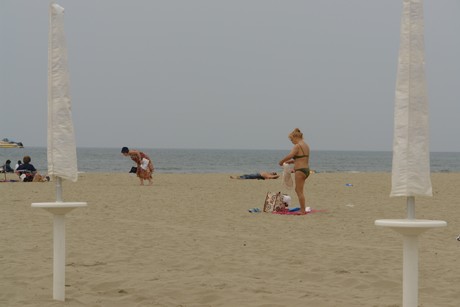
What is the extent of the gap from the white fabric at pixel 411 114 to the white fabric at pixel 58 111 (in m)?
2.49

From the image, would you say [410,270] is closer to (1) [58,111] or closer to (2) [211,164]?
(1) [58,111]

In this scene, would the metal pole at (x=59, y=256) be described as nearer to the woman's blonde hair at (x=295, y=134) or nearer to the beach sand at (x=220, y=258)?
the beach sand at (x=220, y=258)

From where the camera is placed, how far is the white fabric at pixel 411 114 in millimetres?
3879

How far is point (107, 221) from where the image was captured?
11.2 metres

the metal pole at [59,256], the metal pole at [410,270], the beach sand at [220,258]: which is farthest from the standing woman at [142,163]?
the metal pole at [410,270]

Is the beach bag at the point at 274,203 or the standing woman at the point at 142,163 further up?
the standing woman at the point at 142,163

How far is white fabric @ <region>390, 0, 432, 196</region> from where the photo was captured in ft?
12.7

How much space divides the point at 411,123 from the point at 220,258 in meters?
4.24

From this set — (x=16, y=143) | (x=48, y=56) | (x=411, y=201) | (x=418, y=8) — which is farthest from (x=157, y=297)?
(x=16, y=143)

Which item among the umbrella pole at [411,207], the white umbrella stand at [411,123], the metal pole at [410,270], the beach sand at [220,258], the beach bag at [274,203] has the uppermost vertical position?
the white umbrella stand at [411,123]

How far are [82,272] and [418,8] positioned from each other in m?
4.43

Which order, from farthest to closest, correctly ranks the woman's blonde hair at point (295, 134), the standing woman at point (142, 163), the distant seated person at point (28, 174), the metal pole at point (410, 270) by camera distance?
the distant seated person at point (28, 174) < the standing woman at point (142, 163) < the woman's blonde hair at point (295, 134) < the metal pole at point (410, 270)

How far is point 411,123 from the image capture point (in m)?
3.89

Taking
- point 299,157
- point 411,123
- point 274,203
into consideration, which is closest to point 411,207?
point 411,123
